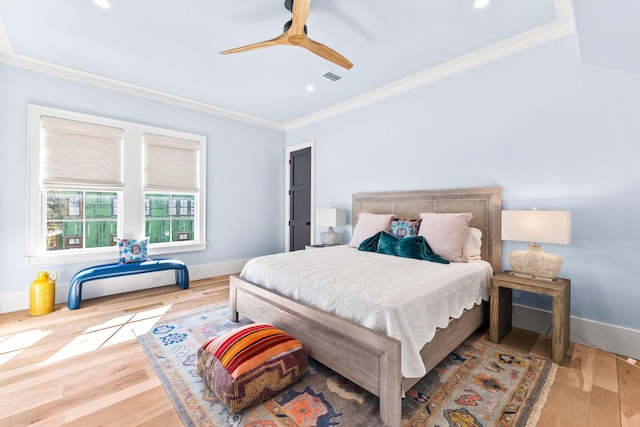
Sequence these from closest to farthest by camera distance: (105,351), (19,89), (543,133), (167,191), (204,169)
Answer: (105,351), (543,133), (19,89), (167,191), (204,169)

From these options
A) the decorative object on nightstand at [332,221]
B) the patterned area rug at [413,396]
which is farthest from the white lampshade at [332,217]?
the patterned area rug at [413,396]

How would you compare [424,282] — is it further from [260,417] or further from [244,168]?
[244,168]

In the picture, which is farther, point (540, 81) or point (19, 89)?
point (19, 89)

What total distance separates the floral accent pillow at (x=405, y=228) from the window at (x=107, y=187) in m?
3.00

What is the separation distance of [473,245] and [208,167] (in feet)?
12.9

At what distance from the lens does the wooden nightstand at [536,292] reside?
2.08 m

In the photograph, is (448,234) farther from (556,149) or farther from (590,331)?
(590,331)

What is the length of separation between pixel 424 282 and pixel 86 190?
4100mm

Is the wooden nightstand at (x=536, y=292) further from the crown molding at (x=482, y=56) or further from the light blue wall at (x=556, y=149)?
the crown molding at (x=482, y=56)

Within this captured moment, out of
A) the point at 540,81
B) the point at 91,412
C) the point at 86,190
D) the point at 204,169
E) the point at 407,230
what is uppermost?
the point at 540,81

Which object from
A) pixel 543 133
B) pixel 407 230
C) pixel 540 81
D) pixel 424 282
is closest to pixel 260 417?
pixel 424 282

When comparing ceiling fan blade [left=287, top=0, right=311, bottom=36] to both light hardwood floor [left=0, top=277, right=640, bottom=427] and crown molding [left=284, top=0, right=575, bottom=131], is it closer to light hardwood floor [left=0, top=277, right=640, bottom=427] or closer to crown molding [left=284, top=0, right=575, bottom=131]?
crown molding [left=284, top=0, right=575, bottom=131]

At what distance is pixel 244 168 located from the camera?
495 centimetres

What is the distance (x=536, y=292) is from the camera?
2199 mm
